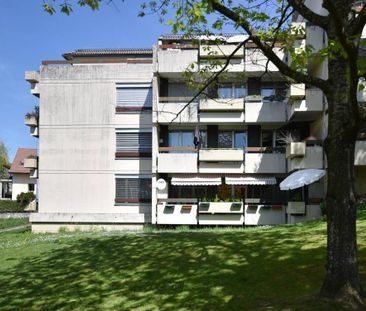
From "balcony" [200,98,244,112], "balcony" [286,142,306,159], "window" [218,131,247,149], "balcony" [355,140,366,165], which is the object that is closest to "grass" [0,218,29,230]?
"window" [218,131,247,149]

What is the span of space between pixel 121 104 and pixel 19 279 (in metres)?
20.7

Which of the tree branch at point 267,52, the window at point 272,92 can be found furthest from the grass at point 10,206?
the tree branch at point 267,52

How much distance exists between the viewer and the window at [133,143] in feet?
102

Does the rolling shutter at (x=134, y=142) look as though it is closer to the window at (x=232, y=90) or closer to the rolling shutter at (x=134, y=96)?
the rolling shutter at (x=134, y=96)

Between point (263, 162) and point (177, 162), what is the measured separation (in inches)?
203

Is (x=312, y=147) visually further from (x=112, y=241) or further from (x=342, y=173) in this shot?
(x=342, y=173)

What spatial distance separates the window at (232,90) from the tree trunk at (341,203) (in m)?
23.6

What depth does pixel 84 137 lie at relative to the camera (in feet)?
103

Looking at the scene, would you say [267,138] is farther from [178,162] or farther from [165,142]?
[165,142]

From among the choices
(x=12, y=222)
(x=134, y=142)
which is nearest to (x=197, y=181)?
(x=134, y=142)

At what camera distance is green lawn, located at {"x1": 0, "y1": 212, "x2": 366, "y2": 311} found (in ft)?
26.7

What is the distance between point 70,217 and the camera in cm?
2980

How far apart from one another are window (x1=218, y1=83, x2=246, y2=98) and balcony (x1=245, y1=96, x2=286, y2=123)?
1.64m

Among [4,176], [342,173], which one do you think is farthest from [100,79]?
[4,176]
